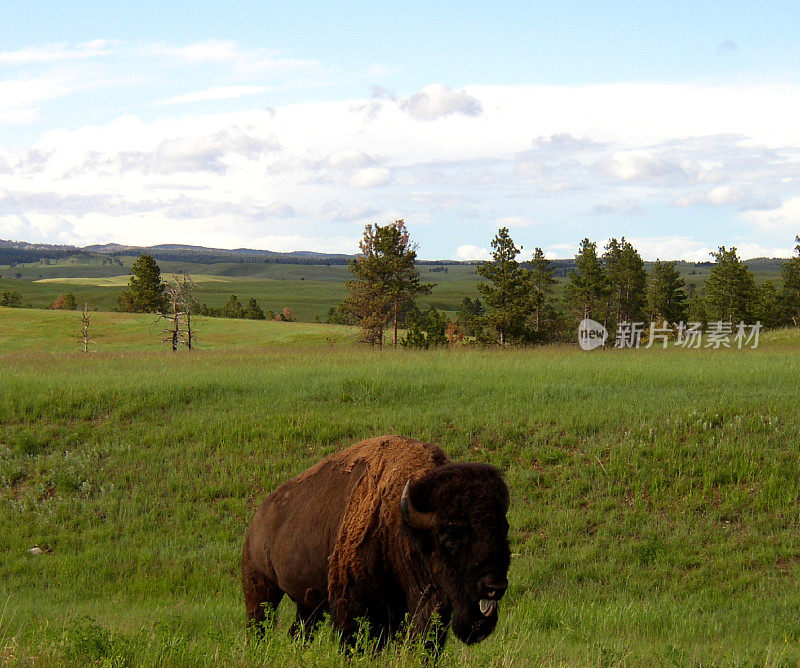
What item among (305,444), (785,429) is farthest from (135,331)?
(785,429)

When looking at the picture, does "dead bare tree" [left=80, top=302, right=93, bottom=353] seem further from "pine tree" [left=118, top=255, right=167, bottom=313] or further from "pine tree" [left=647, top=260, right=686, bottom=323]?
"pine tree" [left=647, top=260, right=686, bottom=323]

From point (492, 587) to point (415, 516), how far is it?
0.61 metres

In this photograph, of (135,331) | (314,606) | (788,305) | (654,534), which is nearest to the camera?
(314,606)

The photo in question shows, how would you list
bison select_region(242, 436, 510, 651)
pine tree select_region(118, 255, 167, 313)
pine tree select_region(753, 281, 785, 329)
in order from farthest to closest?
pine tree select_region(118, 255, 167, 313) → pine tree select_region(753, 281, 785, 329) → bison select_region(242, 436, 510, 651)

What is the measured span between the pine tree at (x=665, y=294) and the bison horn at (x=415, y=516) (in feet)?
281

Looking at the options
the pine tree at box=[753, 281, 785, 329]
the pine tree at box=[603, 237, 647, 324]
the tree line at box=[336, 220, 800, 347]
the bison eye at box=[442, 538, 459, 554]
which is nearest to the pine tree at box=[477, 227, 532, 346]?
the tree line at box=[336, 220, 800, 347]

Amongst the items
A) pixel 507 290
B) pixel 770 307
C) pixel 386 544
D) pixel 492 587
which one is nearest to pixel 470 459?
pixel 386 544

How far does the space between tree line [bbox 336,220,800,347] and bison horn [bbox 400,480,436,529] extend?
4759 cm

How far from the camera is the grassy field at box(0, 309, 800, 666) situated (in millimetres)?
7504

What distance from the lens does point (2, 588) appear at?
36.4 ft

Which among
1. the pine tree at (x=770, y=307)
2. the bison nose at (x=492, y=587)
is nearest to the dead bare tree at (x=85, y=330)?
the bison nose at (x=492, y=587)

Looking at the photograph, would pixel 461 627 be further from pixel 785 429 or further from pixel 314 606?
pixel 785 429

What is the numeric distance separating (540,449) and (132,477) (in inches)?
338

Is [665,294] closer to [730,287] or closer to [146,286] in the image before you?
[730,287]
